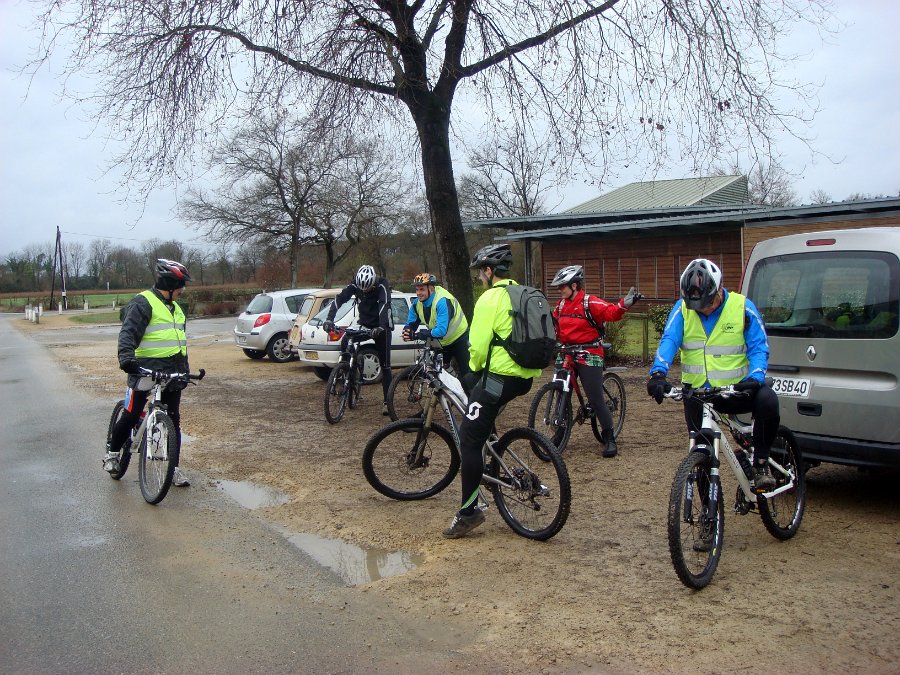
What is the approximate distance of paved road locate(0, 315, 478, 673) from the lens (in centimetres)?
374

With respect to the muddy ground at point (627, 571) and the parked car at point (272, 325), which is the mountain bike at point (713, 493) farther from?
the parked car at point (272, 325)

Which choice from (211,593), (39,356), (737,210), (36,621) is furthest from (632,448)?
(39,356)

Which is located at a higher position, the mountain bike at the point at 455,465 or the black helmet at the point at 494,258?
the black helmet at the point at 494,258

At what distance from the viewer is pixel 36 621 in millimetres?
4188

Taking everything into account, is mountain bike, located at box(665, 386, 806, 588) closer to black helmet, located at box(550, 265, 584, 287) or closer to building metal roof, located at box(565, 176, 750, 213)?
black helmet, located at box(550, 265, 584, 287)

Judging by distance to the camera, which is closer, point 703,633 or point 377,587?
point 703,633

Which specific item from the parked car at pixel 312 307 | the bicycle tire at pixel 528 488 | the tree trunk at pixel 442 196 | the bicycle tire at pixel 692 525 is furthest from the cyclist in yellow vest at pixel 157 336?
the parked car at pixel 312 307

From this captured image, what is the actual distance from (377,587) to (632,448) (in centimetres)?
410

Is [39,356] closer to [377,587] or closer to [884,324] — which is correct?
[377,587]

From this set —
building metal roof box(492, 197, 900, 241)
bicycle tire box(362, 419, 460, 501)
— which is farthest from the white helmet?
building metal roof box(492, 197, 900, 241)

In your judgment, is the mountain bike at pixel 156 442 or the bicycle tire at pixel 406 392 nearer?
the mountain bike at pixel 156 442

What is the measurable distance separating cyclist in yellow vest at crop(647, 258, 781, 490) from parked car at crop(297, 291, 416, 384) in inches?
303

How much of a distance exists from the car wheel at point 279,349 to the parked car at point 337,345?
3739 millimetres

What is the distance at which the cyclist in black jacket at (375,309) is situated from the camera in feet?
32.7
